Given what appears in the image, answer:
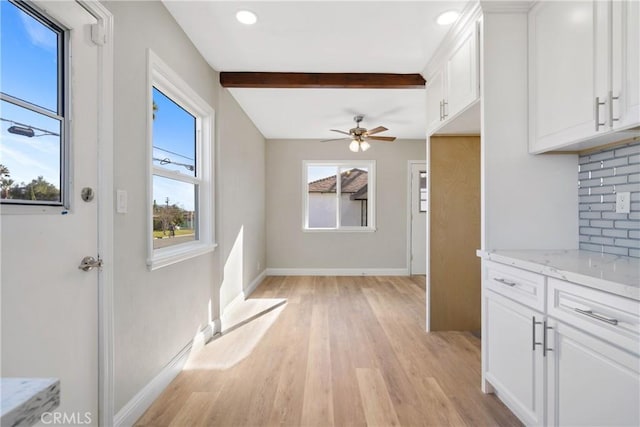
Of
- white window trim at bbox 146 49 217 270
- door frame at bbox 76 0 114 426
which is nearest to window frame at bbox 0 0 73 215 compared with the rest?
door frame at bbox 76 0 114 426

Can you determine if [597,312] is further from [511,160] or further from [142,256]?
[142,256]

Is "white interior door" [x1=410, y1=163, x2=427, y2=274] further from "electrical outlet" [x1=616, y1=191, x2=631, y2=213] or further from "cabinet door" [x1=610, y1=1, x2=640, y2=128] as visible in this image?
"cabinet door" [x1=610, y1=1, x2=640, y2=128]

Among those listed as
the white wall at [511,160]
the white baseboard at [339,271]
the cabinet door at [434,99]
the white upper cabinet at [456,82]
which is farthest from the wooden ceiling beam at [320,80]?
the white baseboard at [339,271]


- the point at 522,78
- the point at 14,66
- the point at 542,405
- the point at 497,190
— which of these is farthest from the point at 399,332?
the point at 14,66

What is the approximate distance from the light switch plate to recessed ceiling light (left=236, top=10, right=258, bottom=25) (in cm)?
142

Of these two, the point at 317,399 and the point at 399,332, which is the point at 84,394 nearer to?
the point at 317,399

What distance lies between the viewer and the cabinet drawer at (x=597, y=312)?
99cm

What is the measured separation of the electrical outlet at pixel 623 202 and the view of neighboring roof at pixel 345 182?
13.0ft

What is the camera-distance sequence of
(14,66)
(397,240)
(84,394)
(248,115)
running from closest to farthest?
(14,66) < (84,394) < (248,115) < (397,240)

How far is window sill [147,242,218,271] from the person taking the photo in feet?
5.84

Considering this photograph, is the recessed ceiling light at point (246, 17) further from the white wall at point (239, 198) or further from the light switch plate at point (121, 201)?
the light switch plate at point (121, 201)

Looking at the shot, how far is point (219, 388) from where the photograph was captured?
1.89m

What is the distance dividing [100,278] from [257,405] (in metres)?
1.14

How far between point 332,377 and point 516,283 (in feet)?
4.33
